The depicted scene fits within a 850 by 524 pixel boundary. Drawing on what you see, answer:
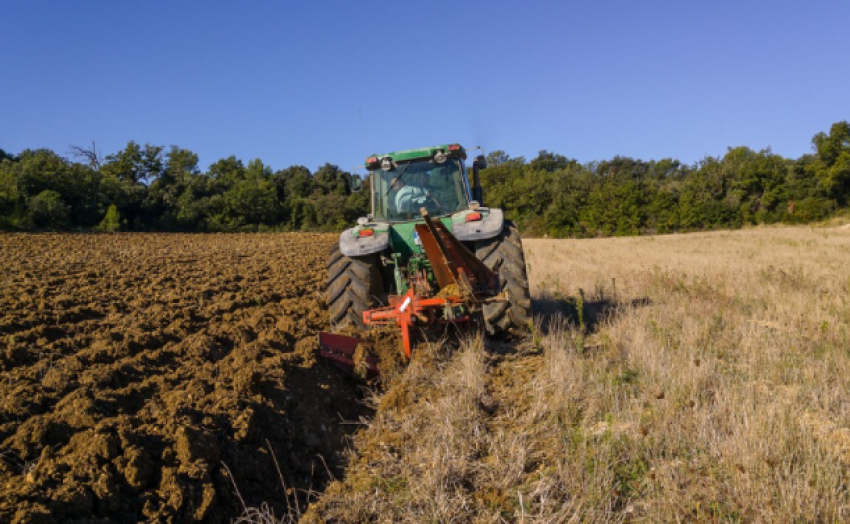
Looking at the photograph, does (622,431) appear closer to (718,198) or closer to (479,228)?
(479,228)

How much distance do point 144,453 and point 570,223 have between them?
40.6 metres

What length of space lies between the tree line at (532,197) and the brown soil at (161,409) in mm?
25092

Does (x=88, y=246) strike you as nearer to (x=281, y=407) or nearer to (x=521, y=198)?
(x=281, y=407)

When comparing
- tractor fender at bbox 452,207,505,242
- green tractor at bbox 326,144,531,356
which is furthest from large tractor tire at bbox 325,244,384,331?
tractor fender at bbox 452,207,505,242

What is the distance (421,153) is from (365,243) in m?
1.33

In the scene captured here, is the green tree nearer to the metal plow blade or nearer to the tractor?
the tractor

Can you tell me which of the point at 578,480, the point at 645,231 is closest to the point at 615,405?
the point at 578,480

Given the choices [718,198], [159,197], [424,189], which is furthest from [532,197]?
[424,189]

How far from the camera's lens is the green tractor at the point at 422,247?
5348 mm

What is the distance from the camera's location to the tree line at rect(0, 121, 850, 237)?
3173cm

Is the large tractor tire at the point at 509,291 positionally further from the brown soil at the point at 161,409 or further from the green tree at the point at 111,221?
the green tree at the point at 111,221

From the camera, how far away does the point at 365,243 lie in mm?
5746

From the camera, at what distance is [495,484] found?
294 centimetres

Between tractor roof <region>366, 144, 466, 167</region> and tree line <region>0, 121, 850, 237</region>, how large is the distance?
26.2m
